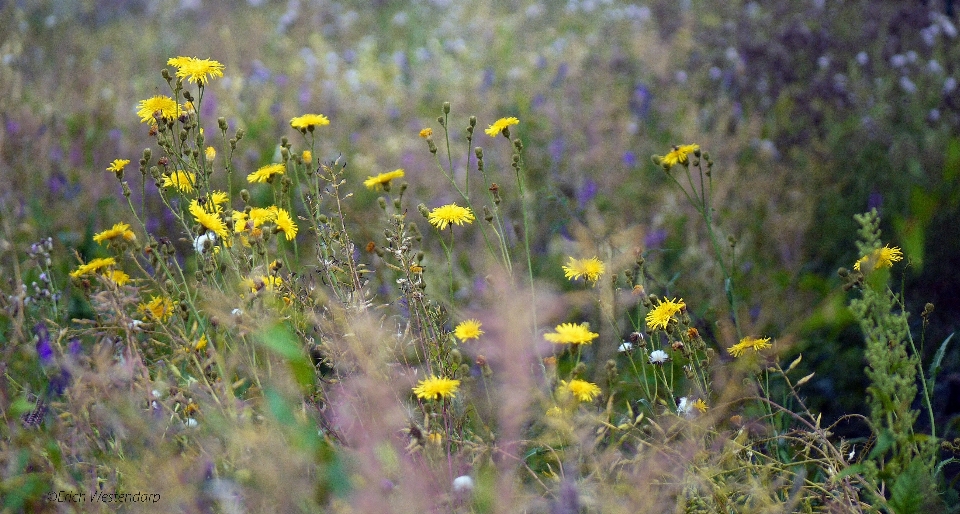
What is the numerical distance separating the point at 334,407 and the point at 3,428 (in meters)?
0.52

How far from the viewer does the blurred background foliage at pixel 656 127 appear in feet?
8.79

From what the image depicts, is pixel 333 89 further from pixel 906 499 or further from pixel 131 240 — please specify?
pixel 906 499

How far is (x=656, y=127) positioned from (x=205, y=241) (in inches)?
123

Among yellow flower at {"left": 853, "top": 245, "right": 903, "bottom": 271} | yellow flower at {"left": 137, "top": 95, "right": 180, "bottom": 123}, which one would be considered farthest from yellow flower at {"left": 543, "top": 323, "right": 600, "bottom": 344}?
yellow flower at {"left": 137, "top": 95, "right": 180, "bottom": 123}

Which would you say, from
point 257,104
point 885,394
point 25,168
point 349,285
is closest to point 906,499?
point 885,394

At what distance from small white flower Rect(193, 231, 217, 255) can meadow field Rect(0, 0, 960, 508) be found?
0.02m

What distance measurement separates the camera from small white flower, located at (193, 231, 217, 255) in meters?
1.48

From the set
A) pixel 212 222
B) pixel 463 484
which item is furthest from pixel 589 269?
pixel 212 222

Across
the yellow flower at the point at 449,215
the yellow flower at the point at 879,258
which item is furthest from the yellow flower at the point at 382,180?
the yellow flower at the point at 879,258

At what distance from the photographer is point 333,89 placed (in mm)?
4871

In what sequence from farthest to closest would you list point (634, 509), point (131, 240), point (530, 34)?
point (530, 34) < point (131, 240) < point (634, 509)

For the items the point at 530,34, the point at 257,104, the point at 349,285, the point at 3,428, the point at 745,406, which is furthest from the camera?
the point at 530,34

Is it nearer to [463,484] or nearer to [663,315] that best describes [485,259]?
[663,315]

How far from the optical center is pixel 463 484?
1236 mm
